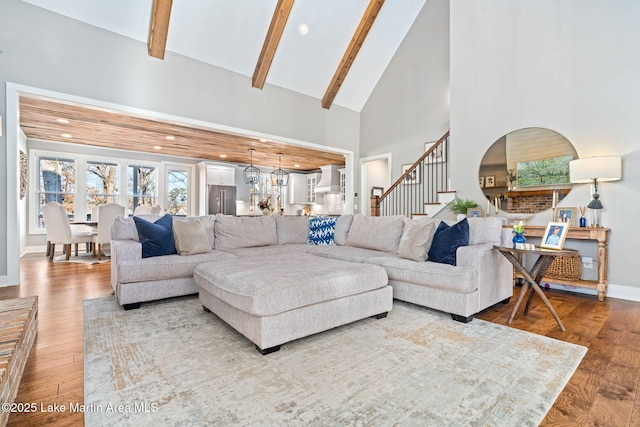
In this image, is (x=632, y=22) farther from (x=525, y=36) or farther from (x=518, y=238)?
(x=518, y=238)

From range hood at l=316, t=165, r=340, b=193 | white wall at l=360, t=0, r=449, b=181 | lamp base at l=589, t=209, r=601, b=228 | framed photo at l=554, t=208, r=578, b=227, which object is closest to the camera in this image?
lamp base at l=589, t=209, r=601, b=228

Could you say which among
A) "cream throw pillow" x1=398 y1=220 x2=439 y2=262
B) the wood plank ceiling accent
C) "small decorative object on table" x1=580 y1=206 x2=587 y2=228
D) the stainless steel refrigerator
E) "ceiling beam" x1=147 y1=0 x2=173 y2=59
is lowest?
Result: "cream throw pillow" x1=398 y1=220 x2=439 y2=262

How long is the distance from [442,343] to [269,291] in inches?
48.1

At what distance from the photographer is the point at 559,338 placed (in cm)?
222

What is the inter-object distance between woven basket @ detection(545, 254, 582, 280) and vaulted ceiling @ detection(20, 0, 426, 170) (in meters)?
4.83

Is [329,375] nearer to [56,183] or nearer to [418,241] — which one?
[418,241]

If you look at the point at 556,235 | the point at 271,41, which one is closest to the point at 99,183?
the point at 271,41

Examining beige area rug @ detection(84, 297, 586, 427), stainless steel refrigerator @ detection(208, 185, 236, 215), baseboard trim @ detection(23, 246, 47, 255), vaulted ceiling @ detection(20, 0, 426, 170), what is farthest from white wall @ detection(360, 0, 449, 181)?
baseboard trim @ detection(23, 246, 47, 255)

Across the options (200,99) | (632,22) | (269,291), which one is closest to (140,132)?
(200,99)

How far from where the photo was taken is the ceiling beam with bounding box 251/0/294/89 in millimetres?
4680

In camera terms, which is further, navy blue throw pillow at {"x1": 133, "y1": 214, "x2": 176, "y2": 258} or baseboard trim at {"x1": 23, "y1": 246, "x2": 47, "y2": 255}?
baseboard trim at {"x1": 23, "y1": 246, "x2": 47, "y2": 255}

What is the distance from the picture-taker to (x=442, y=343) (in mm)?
2094

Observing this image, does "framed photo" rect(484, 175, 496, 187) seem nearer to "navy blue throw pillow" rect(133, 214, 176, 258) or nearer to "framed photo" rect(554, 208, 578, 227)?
"framed photo" rect(554, 208, 578, 227)

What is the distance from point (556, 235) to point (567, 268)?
1497 millimetres
